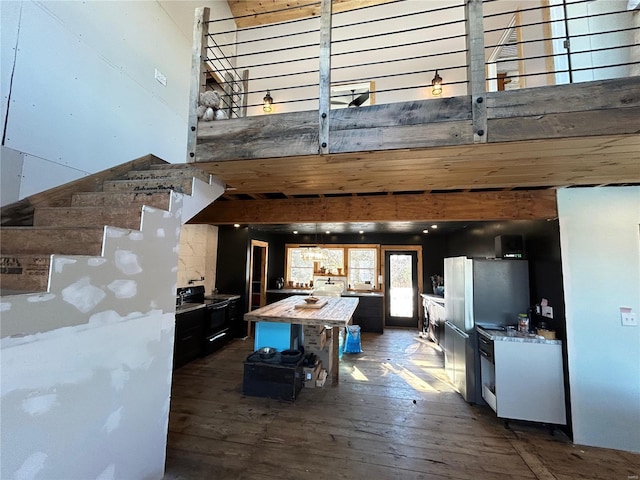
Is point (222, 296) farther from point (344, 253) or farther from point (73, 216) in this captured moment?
point (73, 216)

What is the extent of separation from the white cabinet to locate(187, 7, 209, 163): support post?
3352 millimetres

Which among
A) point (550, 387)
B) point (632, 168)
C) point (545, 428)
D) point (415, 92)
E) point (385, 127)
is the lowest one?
point (545, 428)

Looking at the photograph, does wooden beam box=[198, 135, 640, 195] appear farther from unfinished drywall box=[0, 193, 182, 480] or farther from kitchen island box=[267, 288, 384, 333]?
kitchen island box=[267, 288, 384, 333]

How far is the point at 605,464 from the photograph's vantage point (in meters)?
2.23

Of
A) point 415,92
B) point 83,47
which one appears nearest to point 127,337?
point 83,47

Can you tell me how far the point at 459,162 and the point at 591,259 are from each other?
5.86 ft

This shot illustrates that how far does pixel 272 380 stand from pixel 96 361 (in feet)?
7.01

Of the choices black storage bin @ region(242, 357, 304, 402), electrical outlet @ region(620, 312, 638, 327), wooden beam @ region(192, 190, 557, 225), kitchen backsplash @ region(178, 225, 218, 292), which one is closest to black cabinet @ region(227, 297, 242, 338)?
kitchen backsplash @ region(178, 225, 218, 292)

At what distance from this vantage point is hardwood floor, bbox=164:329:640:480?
211 centimetres

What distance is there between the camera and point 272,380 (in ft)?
10.7

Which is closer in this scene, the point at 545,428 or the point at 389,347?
the point at 545,428

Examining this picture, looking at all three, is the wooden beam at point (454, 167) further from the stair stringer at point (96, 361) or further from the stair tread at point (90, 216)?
the stair stringer at point (96, 361)

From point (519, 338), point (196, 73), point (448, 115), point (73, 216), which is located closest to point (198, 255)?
point (73, 216)

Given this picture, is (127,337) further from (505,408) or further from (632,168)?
(632,168)
